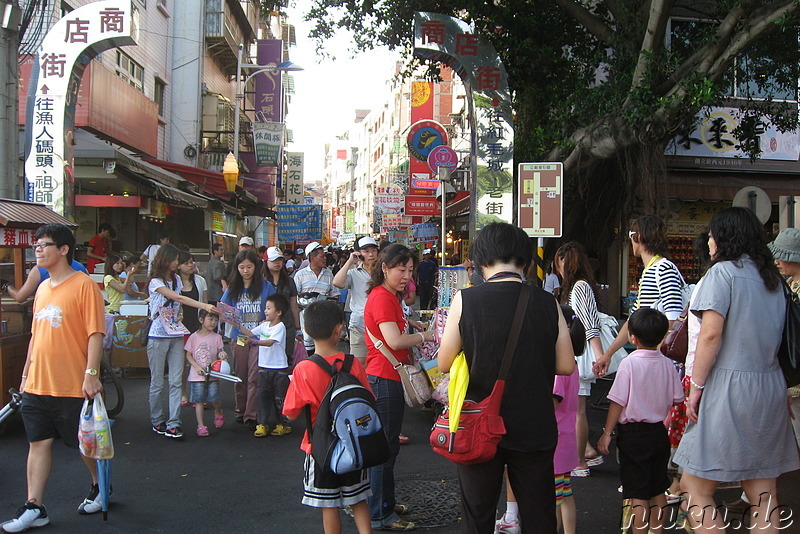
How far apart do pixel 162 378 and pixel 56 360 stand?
233 cm

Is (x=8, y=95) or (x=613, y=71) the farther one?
(x=613, y=71)

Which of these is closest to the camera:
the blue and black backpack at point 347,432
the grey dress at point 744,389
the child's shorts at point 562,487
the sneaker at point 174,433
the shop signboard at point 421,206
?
the grey dress at point 744,389

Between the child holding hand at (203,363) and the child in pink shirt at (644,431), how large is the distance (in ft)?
14.2

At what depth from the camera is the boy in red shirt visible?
142 inches

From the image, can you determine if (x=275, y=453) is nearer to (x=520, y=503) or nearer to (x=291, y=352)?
(x=291, y=352)

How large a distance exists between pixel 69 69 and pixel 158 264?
13.9 feet

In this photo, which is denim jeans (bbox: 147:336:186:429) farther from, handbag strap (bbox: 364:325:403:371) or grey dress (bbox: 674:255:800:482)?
grey dress (bbox: 674:255:800:482)

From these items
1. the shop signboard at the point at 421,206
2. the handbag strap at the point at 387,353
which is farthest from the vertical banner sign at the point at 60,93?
the shop signboard at the point at 421,206

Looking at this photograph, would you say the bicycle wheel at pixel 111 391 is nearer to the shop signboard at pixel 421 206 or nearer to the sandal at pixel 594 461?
the sandal at pixel 594 461

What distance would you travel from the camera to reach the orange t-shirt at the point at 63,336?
4363mm

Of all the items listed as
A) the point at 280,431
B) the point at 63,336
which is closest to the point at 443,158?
the point at 280,431

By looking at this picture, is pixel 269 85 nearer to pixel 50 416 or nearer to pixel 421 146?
pixel 421 146

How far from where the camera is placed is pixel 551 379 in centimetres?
307

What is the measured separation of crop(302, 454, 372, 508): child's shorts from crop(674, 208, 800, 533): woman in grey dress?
1718 mm
